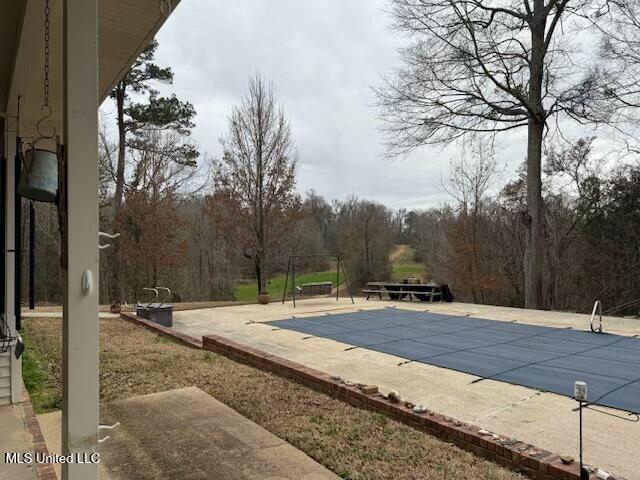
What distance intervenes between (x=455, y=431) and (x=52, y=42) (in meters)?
3.67

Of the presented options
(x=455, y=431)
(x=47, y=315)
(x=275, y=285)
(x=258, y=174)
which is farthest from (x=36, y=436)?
(x=275, y=285)

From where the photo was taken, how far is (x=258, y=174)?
14.0 metres

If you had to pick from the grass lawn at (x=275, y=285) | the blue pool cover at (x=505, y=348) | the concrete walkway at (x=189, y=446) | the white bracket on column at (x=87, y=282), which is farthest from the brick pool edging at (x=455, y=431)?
the grass lawn at (x=275, y=285)

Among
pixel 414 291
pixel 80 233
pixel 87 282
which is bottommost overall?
pixel 414 291

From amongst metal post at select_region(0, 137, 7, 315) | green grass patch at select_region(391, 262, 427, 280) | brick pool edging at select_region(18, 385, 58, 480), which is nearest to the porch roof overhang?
metal post at select_region(0, 137, 7, 315)

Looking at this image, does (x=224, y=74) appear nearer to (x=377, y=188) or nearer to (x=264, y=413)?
(x=264, y=413)

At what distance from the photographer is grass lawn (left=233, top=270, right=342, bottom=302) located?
20156 millimetres

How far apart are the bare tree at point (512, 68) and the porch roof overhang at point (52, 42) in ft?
34.1

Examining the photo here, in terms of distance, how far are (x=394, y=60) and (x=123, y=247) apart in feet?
32.2

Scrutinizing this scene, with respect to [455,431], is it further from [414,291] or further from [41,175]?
[414,291]

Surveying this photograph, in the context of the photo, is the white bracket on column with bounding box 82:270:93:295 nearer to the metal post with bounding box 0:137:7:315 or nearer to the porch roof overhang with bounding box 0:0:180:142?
the porch roof overhang with bounding box 0:0:180:142

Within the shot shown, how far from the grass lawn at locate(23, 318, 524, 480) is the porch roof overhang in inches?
101

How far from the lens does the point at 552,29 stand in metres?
11.6

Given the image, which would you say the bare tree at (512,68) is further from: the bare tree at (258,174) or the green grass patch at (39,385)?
the green grass patch at (39,385)
